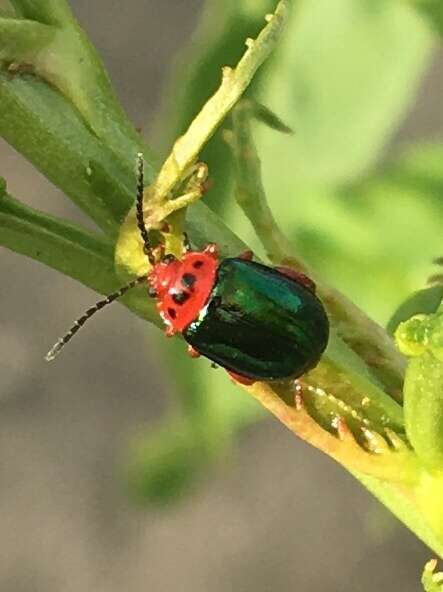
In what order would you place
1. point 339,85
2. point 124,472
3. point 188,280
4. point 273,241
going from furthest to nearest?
point 124,472 < point 339,85 < point 188,280 < point 273,241

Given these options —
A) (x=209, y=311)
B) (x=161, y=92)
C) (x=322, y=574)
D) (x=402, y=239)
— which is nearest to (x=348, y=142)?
(x=402, y=239)

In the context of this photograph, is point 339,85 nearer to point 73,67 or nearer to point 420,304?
point 420,304

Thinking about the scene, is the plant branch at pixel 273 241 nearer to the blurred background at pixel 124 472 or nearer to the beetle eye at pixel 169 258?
the beetle eye at pixel 169 258

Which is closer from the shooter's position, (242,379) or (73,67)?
(73,67)

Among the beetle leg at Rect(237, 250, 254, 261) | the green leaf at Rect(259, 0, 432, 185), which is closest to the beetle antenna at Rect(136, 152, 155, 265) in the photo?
the beetle leg at Rect(237, 250, 254, 261)

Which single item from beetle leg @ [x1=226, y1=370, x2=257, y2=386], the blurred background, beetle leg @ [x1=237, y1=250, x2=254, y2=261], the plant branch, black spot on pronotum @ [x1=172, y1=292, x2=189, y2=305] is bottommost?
the blurred background

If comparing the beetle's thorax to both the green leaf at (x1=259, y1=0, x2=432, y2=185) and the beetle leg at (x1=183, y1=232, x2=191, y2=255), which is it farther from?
the green leaf at (x1=259, y1=0, x2=432, y2=185)

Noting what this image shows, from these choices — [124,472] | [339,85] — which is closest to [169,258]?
[339,85]
